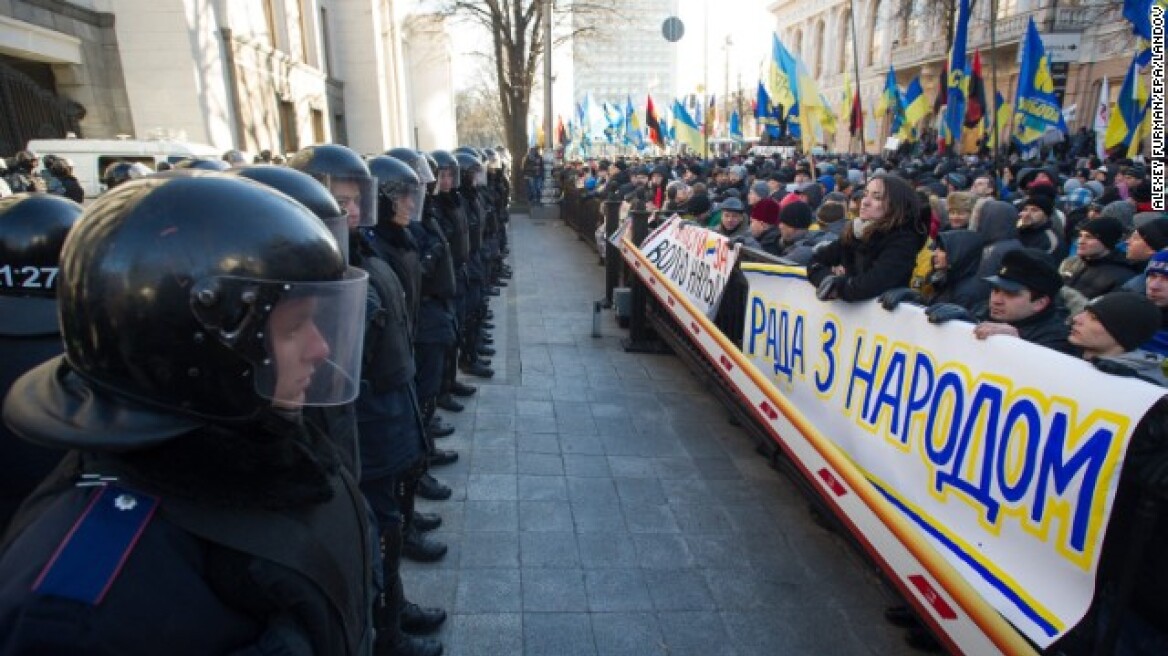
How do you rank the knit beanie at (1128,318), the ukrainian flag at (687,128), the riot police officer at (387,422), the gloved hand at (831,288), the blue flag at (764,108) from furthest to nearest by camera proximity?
1. the ukrainian flag at (687,128)
2. the blue flag at (764,108)
3. the gloved hand at (831,288)
4. the riot police officer at (387,422)
5. the knit beanie at (1128,318)

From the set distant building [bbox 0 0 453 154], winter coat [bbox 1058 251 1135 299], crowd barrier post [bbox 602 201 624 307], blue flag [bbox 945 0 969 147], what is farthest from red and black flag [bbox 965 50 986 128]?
distant building [bbox 0 0 453 154]

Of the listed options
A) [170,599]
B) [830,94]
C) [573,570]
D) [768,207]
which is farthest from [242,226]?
[830,94]

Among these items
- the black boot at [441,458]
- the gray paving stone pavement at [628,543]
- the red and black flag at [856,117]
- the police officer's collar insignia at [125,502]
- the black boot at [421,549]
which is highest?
the red and black flag at [856,117]

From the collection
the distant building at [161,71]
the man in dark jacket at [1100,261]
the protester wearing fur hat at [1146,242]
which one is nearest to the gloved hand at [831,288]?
the man in dark jacket at [1100,261]

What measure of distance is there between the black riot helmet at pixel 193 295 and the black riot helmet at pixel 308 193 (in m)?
1.20

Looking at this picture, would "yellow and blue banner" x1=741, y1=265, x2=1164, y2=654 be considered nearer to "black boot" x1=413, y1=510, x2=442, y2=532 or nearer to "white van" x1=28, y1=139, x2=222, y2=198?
"black boot" x1=413, y1=510, x2=442, y2=532

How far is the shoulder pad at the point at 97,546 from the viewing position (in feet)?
2.89

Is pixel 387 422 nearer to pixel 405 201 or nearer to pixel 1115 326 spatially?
pixel 405 201

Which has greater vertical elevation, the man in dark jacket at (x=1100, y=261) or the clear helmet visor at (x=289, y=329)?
the clear helmet visor at (x=289, y=329)

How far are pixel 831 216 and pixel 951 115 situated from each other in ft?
25.2

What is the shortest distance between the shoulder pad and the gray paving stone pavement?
241cm

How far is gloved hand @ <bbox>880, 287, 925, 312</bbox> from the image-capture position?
132 inches

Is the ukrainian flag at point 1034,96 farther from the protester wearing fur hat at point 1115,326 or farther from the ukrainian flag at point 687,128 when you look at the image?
the ukrainian flag at point 687,128

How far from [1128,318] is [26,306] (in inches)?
156
